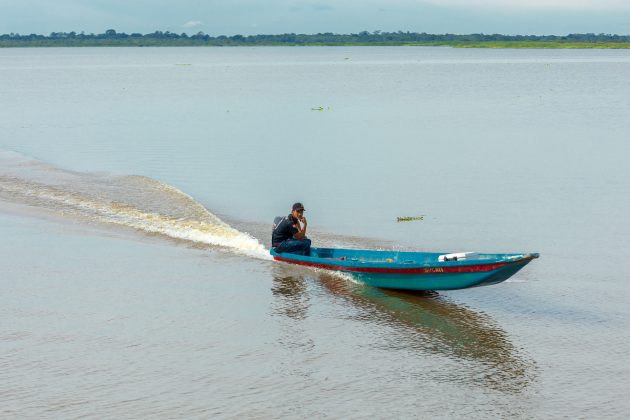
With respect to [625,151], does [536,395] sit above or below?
below

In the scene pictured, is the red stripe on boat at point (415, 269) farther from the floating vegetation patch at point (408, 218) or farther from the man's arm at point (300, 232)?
the floating vegetation patch at point (408, 218)

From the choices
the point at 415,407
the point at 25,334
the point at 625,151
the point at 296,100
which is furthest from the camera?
the point at 296,100

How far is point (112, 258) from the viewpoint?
2150cm

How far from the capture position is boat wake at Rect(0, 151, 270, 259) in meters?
23.7

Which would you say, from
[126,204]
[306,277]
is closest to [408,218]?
[306,277]

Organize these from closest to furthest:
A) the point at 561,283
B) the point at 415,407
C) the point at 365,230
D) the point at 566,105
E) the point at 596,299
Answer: the point at 415,407 → the point at 596,299 → the point at 561,283 → the point at 365,230 → the point at 566,105

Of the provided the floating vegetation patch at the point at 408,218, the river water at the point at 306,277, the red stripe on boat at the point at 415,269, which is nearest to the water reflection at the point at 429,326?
the river water at the point at 306,277

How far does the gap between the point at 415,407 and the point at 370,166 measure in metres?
21.9

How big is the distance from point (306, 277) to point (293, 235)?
1.11 metres

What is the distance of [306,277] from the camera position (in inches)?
793

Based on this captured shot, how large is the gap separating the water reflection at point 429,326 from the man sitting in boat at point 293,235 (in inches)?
21.3

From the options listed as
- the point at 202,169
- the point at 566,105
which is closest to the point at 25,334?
the point at 202,169

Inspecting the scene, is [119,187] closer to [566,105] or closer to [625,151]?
[625,151]

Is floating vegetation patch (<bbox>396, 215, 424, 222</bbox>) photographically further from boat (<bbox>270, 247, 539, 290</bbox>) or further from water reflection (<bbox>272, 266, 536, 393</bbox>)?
water reflection (<bbox>272, 266, 536, 393</bbox>)
